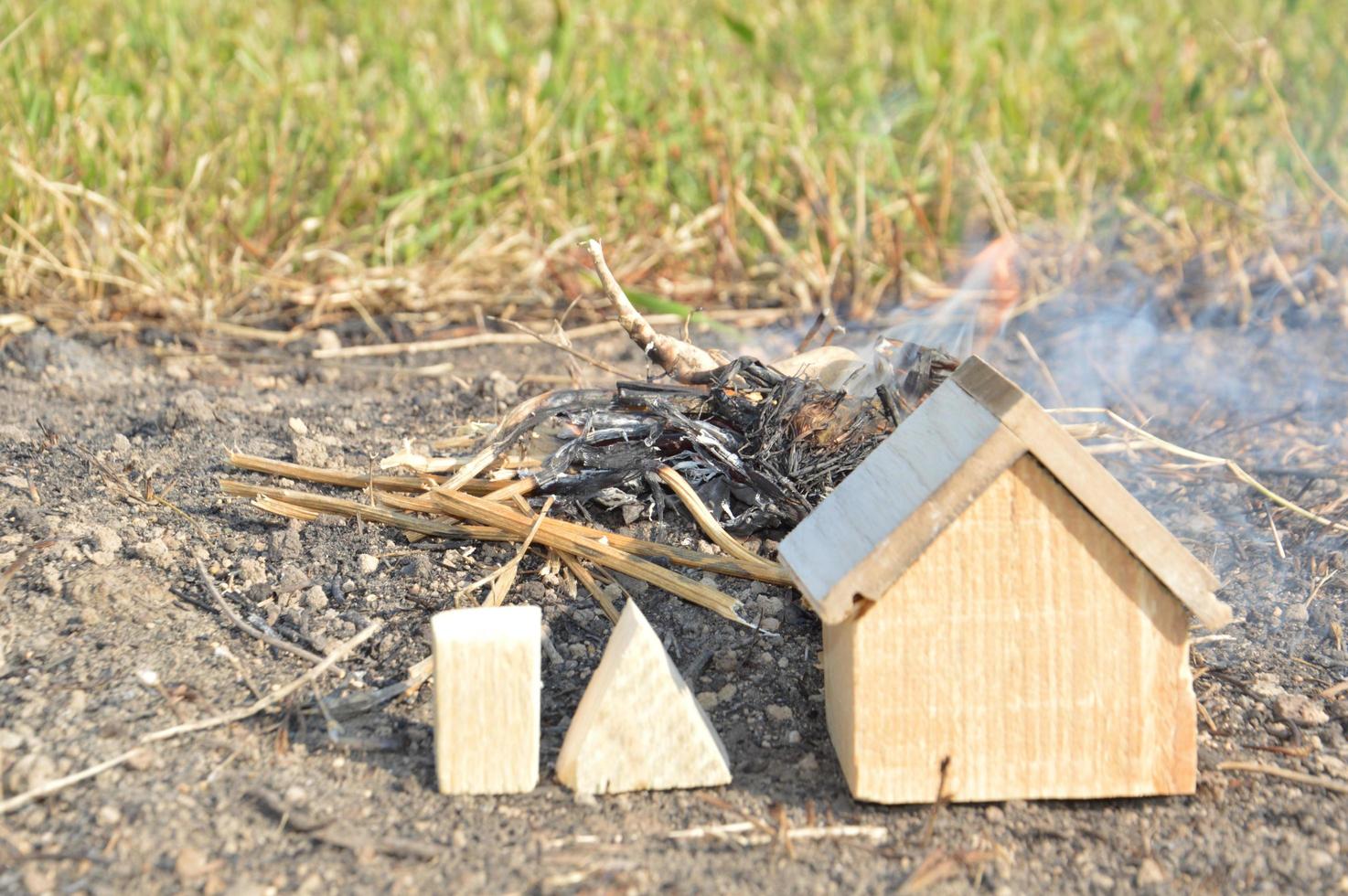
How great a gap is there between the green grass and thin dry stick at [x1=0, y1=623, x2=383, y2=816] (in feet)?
6.87

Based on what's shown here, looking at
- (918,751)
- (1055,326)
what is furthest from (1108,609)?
(1055,326)

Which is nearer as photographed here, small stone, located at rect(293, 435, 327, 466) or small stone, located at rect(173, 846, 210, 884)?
small stone, located at rect(173, 846, 210, 884)

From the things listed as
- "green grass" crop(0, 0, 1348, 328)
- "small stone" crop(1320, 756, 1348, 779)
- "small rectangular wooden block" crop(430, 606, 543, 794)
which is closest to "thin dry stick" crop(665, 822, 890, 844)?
"small rectangular wooden block" crop(430, 606, 543, 794)

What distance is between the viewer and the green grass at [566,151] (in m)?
4.02

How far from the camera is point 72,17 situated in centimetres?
486

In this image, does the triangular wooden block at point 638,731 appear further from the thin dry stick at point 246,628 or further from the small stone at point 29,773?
the small stone at point 29,773

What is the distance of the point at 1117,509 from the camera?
70.1 inches

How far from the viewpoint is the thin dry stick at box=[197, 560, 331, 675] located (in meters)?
2.17

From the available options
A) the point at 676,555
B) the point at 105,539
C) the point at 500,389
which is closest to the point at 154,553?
the point at 105,539

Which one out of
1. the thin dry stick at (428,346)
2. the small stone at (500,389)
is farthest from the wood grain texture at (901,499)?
the thin dry stick at (428,346)

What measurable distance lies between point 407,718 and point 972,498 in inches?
36.9

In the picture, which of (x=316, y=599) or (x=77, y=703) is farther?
(x=316, y=599)

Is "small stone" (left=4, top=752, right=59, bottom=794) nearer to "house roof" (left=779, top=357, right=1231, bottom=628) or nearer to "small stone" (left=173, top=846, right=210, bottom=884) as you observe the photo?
"small stone" (left=173, top=846, right=210, bottom=884)

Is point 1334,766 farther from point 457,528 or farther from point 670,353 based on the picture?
point 457,528
